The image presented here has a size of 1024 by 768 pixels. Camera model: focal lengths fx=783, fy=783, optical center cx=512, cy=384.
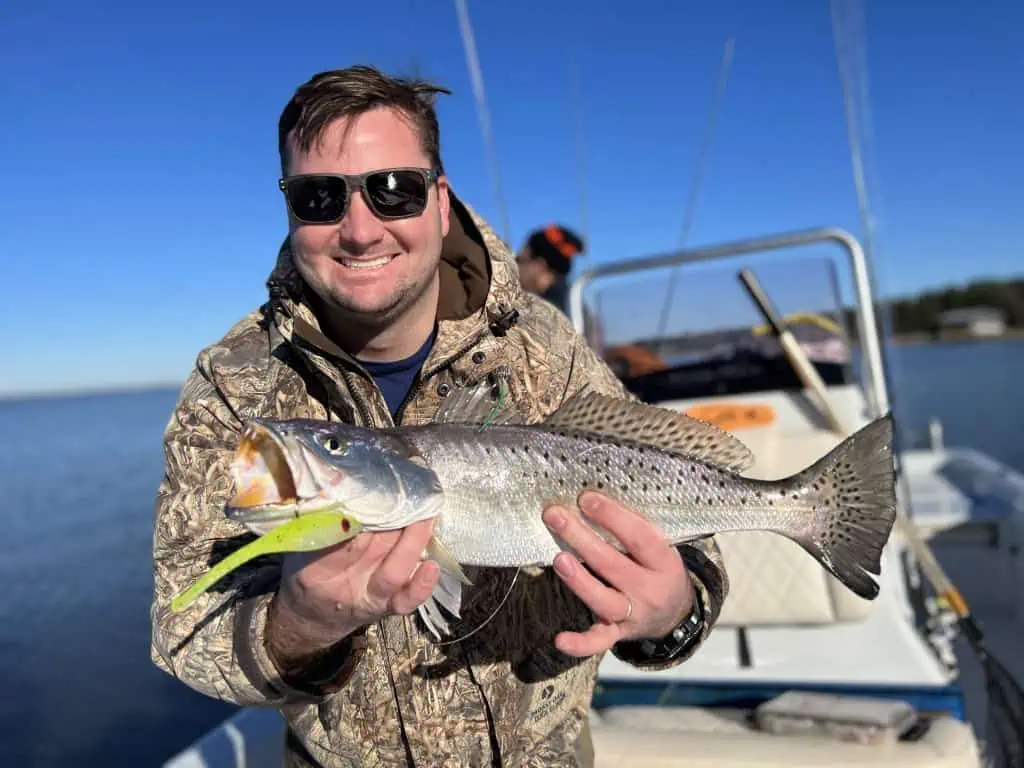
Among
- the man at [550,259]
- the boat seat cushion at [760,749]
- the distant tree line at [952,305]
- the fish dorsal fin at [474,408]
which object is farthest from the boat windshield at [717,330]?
the distant tree line at [952,305]

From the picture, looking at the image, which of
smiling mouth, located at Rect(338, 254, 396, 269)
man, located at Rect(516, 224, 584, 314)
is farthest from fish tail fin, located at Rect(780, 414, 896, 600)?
man, located at Rect(516, 224, 584, 314)

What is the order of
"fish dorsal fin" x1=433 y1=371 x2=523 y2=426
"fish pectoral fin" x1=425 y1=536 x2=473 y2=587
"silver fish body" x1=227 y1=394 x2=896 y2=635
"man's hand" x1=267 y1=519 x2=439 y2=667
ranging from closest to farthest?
"man's hand" x1=267 y1=519 x2=439 y2=667 → "silver fish body" x1=227 y1=394 x2=896 y2=635 → "fish pectoral fin" x1=425 y1=536 x2=473 y2=587 → "fish dorsal fin" x1=433 y1=371 x2=523 y2=426

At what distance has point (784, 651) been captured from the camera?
200 inches

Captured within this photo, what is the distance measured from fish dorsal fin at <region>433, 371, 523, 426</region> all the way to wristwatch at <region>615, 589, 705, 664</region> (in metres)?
0.89

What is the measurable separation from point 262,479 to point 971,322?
308ft

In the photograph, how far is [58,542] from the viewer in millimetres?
19656

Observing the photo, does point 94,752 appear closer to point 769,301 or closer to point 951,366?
point 769,301

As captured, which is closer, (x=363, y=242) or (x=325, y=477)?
(x=325, y=477)

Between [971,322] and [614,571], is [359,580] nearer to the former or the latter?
[614,571]

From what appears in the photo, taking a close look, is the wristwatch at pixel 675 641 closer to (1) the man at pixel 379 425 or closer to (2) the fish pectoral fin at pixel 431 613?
(1) the man at pixel 379 425

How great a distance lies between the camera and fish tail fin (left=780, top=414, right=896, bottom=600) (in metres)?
2.64

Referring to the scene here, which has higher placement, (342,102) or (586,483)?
(342,102)

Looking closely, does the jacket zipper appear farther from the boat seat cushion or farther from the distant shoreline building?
→ the distant shoreline building

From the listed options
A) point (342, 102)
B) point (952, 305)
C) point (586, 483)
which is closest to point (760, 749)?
point (586, 483)
